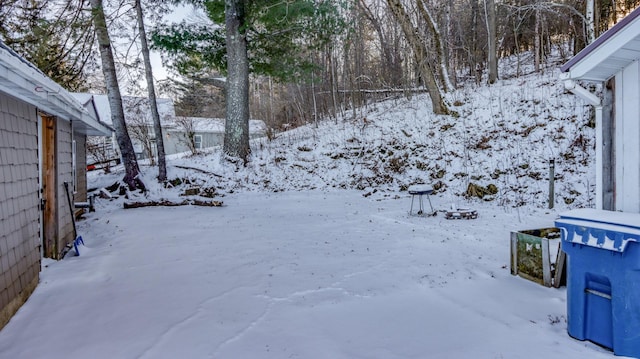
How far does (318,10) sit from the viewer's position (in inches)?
420

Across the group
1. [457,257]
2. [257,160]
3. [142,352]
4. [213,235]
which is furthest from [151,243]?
[257,160]

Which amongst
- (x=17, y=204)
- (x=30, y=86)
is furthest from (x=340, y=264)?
(x=30, y=86)

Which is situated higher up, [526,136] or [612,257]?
[526,136]

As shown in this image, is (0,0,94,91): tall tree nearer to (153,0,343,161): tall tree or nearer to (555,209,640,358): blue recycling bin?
(153,0,343,161): tall tree

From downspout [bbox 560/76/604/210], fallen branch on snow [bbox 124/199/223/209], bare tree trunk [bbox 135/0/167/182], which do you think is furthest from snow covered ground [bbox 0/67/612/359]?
downspout [bbox 560/76/604/210]

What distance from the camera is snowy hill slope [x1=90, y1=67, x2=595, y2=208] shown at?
27.9 feet

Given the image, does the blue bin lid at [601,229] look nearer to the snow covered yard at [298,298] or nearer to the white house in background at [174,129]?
the snow covered yard at [298,298]

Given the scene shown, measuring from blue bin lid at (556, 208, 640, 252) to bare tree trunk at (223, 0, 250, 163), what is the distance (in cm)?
1086

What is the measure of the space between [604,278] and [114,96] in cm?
1168

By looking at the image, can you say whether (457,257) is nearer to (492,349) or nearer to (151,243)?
(492,349)

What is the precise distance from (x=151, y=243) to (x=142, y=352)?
139 inches

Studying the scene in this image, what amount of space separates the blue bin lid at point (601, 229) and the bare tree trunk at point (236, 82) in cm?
1086

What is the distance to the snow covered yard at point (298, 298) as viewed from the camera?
273cm

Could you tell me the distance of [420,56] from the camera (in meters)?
12.5
